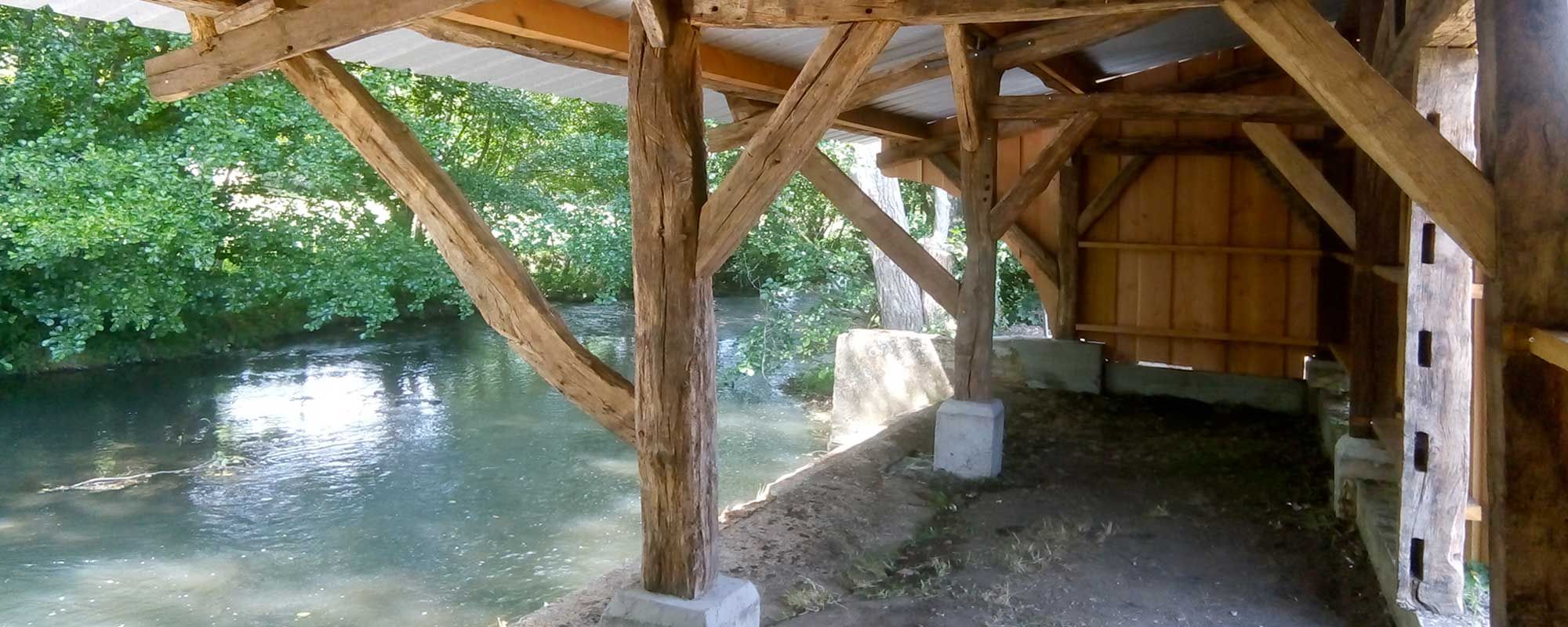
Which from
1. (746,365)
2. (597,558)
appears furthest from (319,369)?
(597,558)

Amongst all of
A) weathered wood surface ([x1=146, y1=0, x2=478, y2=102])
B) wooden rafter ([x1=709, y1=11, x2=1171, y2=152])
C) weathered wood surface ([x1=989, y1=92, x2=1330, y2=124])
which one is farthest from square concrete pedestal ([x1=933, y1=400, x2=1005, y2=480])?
weathered wood surface ([x1=146, y1=0, x2=478, y2=102])

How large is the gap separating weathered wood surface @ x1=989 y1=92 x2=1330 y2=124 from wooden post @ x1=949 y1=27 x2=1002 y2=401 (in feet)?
0.44

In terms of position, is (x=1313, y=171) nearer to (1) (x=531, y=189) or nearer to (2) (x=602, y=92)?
(2) (x=602, y=92)

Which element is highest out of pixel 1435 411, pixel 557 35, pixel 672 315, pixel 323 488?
pixel 557 35

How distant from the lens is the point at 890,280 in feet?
38.7

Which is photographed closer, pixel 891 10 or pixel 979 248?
pixel 891 10

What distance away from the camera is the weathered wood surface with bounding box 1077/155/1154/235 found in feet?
24.2

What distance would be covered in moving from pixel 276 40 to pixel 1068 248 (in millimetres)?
5825

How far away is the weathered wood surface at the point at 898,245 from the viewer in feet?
17.1

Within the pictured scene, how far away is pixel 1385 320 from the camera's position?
445 centimetres

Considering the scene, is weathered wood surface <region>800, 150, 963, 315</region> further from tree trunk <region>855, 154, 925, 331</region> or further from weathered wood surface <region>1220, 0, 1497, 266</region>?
tree trunk <region>855, 154, 925, 331</region>

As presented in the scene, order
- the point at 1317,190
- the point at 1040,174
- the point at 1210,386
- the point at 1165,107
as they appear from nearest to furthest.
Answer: the point at 1317,190
the point at 1165,107
the point at 1040,174
the point at 1210,386

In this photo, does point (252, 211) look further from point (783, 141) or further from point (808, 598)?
point (783, 141)

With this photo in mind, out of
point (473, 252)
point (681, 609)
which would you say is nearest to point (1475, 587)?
point (681, 609)
